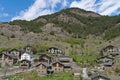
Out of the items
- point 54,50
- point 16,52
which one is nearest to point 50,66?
point 16,52

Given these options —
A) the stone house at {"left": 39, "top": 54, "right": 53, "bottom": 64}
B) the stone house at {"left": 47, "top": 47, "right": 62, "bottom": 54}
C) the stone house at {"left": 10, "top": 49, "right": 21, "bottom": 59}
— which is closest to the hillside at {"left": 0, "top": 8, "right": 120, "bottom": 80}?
the stone house at {"left": 47, "top": 47, "right": 62, "bottom": 54}

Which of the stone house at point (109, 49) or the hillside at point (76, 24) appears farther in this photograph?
the hillside at point (76, 24)

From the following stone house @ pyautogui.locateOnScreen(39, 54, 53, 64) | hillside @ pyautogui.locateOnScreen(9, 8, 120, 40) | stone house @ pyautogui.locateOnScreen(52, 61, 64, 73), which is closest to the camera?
stone house @ pyautogui.locateOnScreen(52, 61, 64, 73)

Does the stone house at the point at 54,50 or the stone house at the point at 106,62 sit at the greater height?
the stone house at the point at 54,50

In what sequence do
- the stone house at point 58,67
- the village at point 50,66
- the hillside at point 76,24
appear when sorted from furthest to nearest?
the hillside at point 76,24, the stone house at point 58,67, the village at point 50,66

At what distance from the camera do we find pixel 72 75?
6362 centimetres

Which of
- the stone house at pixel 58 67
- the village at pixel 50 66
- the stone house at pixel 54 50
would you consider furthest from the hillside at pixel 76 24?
the stone house at pixel 58 67

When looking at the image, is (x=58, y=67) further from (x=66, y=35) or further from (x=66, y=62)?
(x=66, y=35)

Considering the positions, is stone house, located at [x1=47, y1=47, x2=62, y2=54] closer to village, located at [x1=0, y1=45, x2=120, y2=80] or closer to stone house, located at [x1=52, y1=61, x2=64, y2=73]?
village, located at [x1=0, y1=45, x2=120, y2=80]

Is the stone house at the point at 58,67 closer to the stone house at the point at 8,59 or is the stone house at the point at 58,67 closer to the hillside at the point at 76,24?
the stone house at the point at 8,59

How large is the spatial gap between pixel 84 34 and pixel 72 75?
8692 centimetres

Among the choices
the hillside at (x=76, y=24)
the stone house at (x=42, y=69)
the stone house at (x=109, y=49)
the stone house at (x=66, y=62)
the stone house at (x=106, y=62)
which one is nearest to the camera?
the stone house at (x=42, y=69)

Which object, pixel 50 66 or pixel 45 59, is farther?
pixel 45 59

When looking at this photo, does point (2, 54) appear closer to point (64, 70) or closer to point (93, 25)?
point (64, 70)
